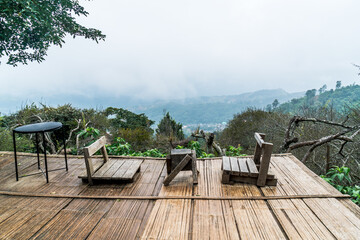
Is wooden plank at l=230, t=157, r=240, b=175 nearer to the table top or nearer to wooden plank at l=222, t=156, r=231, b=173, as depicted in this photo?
wooden plank at l=222, t=156, r=231, b=173

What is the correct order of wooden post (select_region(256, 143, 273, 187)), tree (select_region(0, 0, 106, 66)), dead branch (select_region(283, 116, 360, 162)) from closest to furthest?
1. wooden post (select_region(256, 143, 273, 187))
2. dead branch (select_region(283, 116, 360, 162))
3. tree (select_region(0, 0, 106, 66))

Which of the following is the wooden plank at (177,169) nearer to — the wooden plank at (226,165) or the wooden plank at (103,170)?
the wooden plank at (226,165)

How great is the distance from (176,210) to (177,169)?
0.65 meters

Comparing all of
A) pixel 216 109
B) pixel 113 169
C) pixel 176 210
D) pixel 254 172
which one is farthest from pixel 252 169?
pixel 216 109

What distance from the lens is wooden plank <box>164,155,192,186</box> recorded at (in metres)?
2.72

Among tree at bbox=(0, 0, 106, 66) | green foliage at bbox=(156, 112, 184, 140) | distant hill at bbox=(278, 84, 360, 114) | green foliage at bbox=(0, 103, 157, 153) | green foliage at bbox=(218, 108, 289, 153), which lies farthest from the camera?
distant hill at bbox=(278, 84, 360, 114)

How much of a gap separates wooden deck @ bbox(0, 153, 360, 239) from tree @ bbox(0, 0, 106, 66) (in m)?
3.50

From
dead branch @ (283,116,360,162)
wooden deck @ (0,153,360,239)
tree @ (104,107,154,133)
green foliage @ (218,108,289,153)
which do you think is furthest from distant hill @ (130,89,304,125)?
wooden deck @ (0,153,360,239)

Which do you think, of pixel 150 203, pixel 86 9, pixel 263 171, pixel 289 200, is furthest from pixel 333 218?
pixel 86 9

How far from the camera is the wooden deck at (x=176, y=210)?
1.85 m

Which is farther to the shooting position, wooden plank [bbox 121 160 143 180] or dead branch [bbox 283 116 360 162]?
dead branch [bbox 283 116 360 162]

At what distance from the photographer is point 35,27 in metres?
5.38

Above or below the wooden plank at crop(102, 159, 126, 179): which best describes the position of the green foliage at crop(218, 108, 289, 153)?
below

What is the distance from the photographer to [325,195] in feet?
7.95
